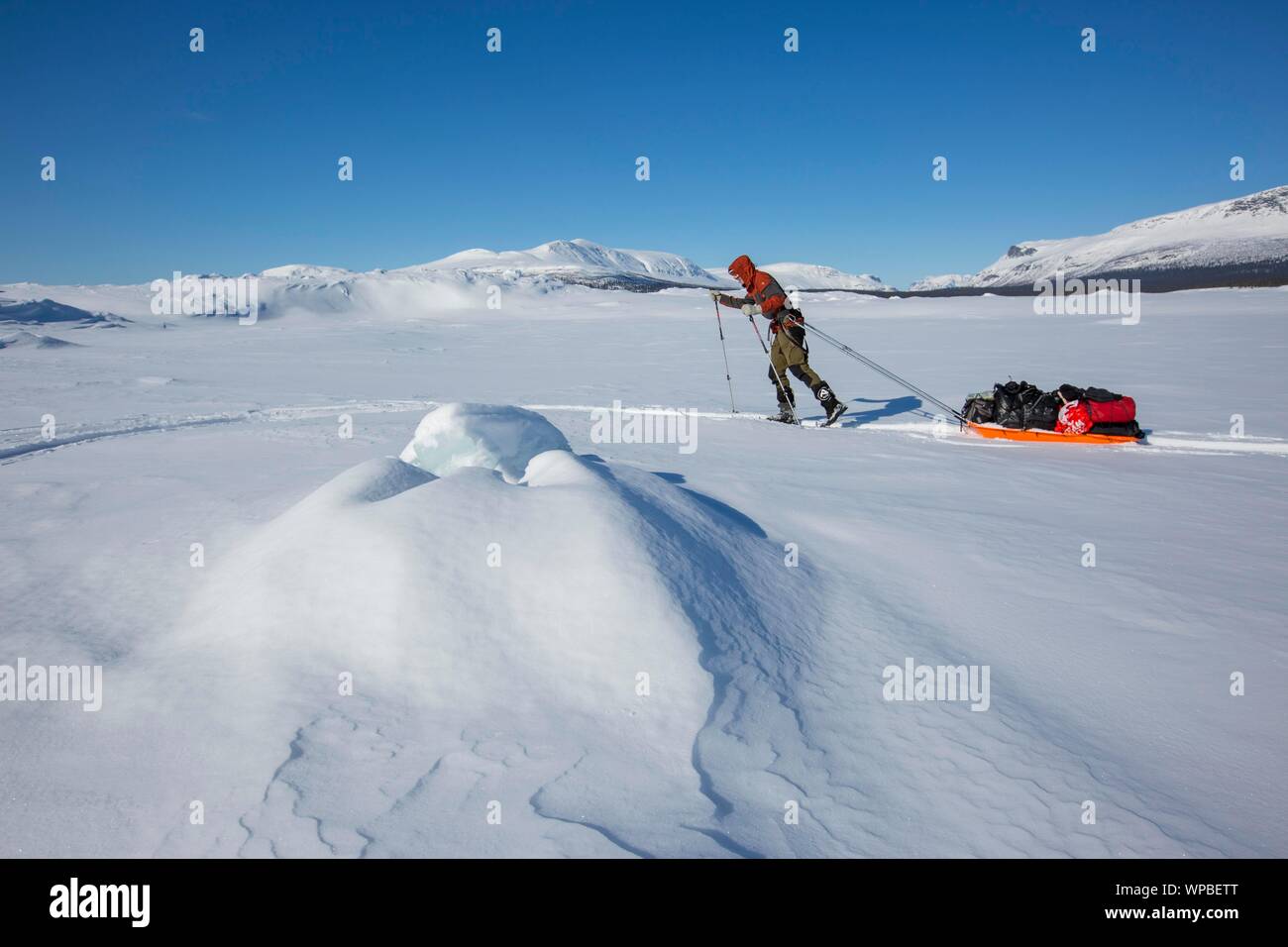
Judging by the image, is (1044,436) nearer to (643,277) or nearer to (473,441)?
(473,441)

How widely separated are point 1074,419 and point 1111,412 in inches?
13.9

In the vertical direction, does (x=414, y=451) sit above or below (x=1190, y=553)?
above

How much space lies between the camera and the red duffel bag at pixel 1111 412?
7035 millimetres

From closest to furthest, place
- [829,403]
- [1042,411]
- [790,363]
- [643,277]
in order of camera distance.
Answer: [1042,411]
[829,403]
[790,363]
[643,277]

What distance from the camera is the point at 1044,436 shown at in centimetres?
721

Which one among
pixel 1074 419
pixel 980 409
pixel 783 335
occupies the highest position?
pixel 783 335

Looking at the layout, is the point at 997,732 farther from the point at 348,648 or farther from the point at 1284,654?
the point at 348,648

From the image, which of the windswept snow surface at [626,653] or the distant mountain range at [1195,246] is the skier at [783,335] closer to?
the windswept snow surface at [626,653]

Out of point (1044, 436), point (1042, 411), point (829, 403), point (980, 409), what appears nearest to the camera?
point (1044, 436)

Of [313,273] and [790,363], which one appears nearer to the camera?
[790,363]

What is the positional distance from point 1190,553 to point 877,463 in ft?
8.40

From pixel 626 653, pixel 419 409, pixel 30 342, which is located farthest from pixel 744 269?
pixel 30 342
